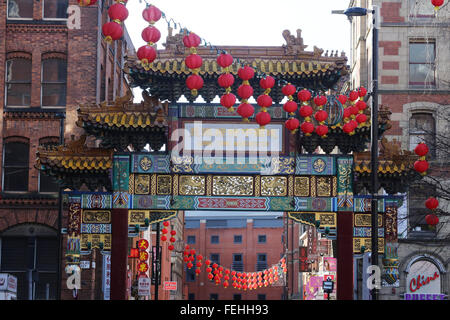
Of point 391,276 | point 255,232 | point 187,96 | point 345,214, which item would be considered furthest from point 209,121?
point 255,232

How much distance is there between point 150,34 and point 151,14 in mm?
447

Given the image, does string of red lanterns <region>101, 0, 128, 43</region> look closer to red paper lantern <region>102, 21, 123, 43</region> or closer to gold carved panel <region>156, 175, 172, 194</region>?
red paper lantern <region>102, 21, 123, 43</region>

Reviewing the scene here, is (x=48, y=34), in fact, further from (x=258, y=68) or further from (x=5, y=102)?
(x=258, y=68)

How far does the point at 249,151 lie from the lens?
24578 mm

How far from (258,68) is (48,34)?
1223cm

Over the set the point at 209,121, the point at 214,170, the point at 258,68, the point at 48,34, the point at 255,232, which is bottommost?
the point at 255,232

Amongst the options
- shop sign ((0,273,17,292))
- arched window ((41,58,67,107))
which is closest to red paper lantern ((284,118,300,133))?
shop sign ((0,273,17,292))

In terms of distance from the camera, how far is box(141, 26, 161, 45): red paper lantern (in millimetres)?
17609

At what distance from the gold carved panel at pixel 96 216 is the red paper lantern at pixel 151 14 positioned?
28.1 ft

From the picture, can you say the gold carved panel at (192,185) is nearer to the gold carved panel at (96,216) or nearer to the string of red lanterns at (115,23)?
the gold carved panel at (96,216)

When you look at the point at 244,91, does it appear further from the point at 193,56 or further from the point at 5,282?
the point at 5,282

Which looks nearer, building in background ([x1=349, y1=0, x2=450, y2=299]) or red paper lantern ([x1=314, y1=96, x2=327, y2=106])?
red paper lantern ([x1=314, y1=96, x2=327, y2=106])

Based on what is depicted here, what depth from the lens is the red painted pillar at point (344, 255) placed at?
24125 mm

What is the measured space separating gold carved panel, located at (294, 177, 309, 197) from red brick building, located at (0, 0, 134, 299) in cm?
1117
